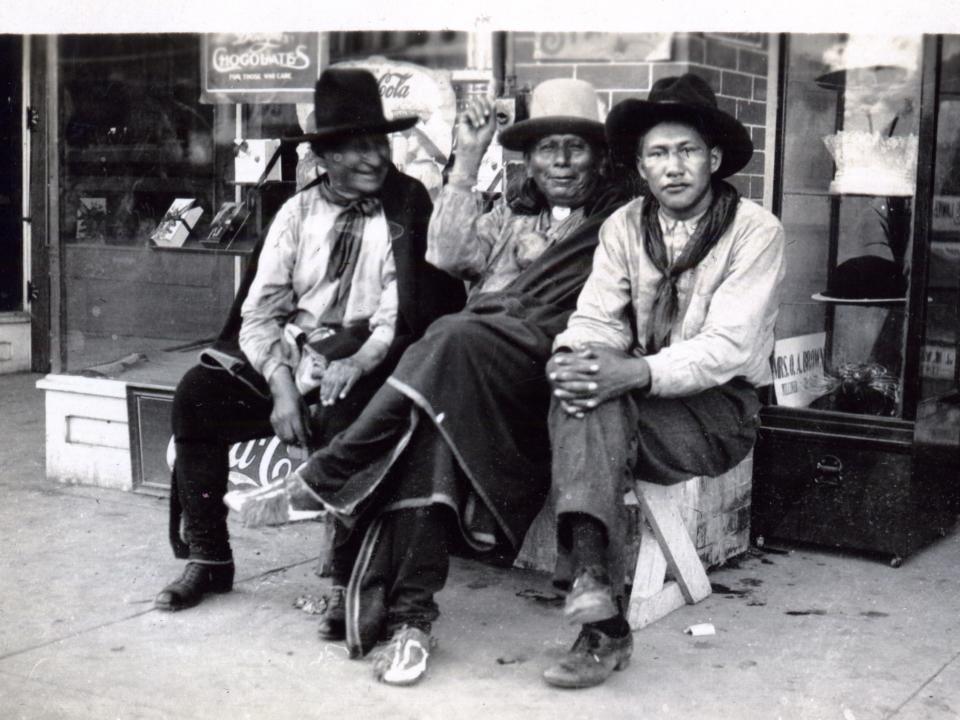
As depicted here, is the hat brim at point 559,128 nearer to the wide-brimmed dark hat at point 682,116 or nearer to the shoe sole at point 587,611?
the wide-brimmed dark hat at point 682,116

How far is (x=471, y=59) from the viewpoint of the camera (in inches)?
193

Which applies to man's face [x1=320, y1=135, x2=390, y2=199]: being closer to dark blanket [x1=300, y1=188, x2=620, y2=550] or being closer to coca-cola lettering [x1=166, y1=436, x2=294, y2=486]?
dark blanket [x1=300, y1=188, x2=620, y2=550]

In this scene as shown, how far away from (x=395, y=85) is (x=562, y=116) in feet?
4.13

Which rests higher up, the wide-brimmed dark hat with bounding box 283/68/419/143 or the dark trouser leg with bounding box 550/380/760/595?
the wide-brimmed dark hat with bounding box 283/68/419/143

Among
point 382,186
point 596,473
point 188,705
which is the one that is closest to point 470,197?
point 382,186

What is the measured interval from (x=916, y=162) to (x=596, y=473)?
180 centimetres

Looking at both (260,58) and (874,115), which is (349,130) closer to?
(260,58)

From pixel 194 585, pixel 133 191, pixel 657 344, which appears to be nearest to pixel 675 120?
pixel 657 344

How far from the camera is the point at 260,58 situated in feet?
17.1

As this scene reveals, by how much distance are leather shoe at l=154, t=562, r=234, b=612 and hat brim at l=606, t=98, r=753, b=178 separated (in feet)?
5.74

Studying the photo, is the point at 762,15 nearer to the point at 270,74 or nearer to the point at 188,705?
the point at 188,705

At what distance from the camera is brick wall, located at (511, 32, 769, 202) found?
178 inches

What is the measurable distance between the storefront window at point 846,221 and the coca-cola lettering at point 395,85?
4.78 feet

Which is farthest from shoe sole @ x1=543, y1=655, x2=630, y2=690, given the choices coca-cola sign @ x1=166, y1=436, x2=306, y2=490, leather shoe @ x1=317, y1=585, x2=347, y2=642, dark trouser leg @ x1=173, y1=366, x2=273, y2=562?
coca-cola sign @ x1=166, y1=436, x2=306, y2=490
